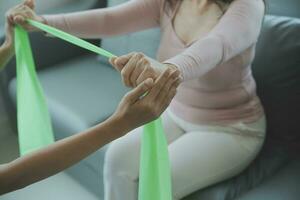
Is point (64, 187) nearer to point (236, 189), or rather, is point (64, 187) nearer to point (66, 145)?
point (236, 189)

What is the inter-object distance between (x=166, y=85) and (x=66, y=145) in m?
0.23

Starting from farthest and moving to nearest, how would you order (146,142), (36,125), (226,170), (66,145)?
(36,125) → (226,170) → (146,142) → (66,145)

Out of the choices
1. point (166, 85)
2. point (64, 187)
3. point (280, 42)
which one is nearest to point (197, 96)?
point (280, 42)

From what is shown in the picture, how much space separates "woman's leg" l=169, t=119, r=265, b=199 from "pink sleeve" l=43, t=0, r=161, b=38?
433mm

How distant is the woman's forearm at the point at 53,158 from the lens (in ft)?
2.40

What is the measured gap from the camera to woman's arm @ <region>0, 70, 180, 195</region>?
2.41 ft

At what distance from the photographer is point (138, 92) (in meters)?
0.76

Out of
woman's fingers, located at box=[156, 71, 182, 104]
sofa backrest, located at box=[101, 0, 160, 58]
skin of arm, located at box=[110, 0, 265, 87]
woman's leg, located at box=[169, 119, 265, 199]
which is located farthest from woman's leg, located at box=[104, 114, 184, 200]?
Answer: sofa backrest, located at box=[101, 0, 160, 58]

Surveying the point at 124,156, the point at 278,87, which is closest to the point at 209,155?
the point at 124,156

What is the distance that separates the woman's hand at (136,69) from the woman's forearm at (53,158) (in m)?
0.12

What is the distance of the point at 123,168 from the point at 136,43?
0.76 meters

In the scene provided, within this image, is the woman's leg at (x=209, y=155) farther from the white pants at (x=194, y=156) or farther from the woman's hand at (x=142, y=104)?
the woman's hand at (x=142, y=104)

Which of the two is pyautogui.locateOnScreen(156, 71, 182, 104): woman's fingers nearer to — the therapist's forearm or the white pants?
the white pants

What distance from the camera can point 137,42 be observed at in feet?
5.87
